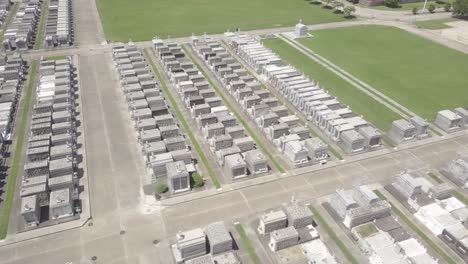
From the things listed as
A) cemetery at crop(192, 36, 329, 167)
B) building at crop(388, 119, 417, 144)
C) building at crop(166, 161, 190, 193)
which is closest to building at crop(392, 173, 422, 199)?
cemetery at crop(192, 36, 329, 167)

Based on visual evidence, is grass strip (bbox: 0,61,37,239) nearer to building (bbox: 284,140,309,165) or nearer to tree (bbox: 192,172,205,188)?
tree (bbox: 192,172,205,188)

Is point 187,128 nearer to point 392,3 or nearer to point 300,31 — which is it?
point 300,31

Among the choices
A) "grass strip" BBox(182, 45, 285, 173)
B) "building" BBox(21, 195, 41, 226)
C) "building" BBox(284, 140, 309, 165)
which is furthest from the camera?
"grass strip" BBox(182, 45, 285, 173)

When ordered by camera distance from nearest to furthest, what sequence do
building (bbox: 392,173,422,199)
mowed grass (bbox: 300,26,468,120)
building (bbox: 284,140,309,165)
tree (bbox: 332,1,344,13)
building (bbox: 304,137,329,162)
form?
building (bbox: 392,173,422,199)
building (bbox: 284,140,309,165)
building (bbox: 304,137,329,162)
mowed grass (bbox: 300,26,468,120)
tree (bbox: 332,1,344,13)

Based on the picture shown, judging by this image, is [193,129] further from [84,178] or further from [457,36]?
[457,36]

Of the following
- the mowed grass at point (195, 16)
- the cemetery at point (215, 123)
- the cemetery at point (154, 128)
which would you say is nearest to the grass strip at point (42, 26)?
the mowed grass at point (195, 16)

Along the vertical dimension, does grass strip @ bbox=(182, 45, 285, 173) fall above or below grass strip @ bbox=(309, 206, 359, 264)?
above
